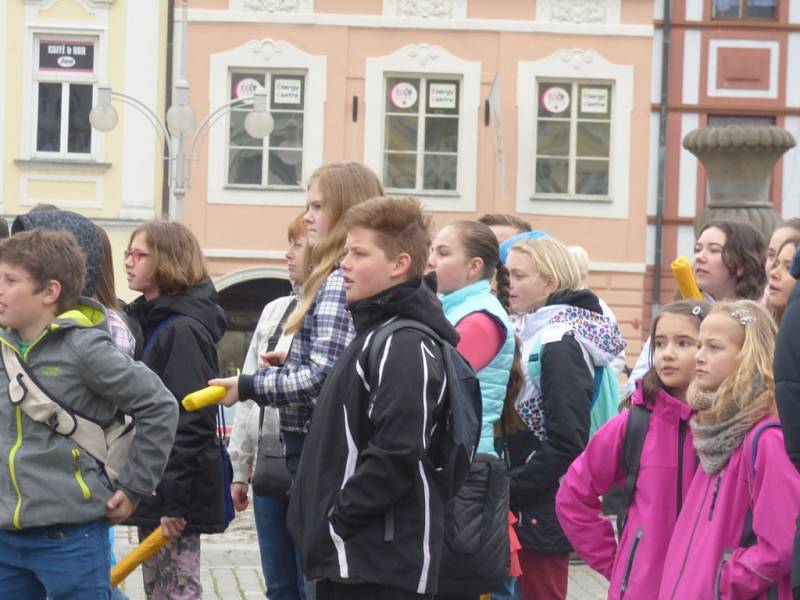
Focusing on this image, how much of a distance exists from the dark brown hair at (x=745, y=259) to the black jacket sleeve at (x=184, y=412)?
6.70 ft

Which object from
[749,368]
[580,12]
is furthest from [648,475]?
[580,12]

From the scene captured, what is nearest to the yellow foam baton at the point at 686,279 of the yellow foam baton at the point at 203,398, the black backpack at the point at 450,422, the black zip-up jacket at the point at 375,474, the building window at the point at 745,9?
the black backpack at the point at 450,422

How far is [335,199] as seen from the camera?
5.48 meters

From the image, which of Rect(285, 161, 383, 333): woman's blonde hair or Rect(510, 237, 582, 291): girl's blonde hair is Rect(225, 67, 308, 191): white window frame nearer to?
Rect(510, 237, 582, 291): girl's blonde hair

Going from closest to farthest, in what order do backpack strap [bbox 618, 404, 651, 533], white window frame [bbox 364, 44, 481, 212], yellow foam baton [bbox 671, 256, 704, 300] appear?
backpack strap [bbox 618, 404, 651, 533]
yellow foam baton [bbox 671, 256, 704, 300]
white window frame [bbox 364, 44, 481, 212]

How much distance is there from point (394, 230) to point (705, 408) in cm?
100

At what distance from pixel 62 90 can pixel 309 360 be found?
74.2ft

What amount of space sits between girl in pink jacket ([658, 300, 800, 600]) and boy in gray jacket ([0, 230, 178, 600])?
5.18 ft

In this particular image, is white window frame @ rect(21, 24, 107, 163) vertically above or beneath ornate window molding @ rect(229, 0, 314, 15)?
beneath

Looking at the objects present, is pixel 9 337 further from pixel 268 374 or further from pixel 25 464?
pixel 268 374

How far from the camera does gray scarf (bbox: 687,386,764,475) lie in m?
4.68

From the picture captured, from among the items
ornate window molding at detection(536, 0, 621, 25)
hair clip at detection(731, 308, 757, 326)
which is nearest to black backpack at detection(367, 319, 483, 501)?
hair clip at detection(731, 308, 757, 326)

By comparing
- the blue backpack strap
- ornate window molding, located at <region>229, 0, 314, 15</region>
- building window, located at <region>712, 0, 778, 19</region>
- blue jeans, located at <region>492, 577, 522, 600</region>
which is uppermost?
building window, located at <region>712, 0, 778, 19</region>

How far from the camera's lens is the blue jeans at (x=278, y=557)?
5.83 m
